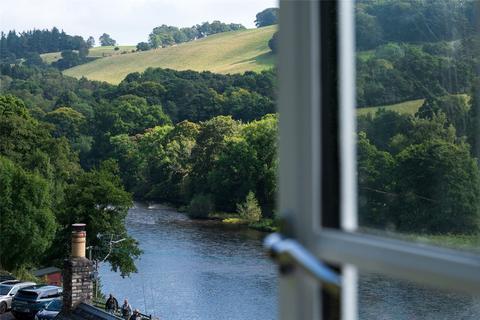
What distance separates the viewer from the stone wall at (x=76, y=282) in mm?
8102

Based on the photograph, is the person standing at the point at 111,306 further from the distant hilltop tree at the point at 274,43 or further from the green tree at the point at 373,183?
the green tree at the point at 373,183

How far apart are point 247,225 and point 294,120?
1411 cm

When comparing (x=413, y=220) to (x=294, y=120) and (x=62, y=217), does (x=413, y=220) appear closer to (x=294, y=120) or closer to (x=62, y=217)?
(x=294, y=120)

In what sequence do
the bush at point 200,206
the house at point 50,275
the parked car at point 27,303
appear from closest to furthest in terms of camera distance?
the parked car at point 27,303 → the house at point 50,275 → the bush at point 200,206

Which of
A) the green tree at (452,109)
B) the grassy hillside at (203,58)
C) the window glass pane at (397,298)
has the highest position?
the grassy hillside at (203,58)

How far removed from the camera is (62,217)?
510 inches

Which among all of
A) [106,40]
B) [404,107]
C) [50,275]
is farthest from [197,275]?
[106,40]

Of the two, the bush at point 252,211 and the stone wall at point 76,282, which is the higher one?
the bush at point 252,211

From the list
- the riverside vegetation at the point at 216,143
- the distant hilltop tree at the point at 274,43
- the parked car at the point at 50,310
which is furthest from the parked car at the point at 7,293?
the distant hilltop tree at the point at 274,43

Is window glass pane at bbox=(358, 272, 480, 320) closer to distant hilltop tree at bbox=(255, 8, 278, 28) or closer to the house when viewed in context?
the house

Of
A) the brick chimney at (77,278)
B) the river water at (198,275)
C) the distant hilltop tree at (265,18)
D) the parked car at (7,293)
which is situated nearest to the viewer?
the brick chimney at (77,278)

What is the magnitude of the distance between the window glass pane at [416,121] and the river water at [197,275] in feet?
32.8

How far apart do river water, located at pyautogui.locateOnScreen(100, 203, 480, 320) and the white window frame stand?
998cm

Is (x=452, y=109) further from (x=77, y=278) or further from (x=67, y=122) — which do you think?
(x=67, y=122)
